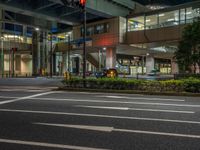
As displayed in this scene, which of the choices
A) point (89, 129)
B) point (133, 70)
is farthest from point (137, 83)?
point (133, 70)

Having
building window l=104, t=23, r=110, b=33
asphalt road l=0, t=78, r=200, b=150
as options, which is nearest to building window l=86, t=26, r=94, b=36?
building window l=104, t=23, r=110, b=33

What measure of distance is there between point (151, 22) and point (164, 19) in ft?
7.52

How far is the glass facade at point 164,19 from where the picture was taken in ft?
123

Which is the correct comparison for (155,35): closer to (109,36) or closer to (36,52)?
(109,36)

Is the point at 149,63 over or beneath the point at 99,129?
over

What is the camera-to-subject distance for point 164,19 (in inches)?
1612

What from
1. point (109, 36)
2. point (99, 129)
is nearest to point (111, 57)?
point (109, 36)

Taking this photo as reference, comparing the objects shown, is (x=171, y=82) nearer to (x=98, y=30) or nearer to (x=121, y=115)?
(x=121, y=115)

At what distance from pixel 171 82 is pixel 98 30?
31.1 meters

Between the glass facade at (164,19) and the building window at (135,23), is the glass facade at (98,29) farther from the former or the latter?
the glass facade at (164,19)

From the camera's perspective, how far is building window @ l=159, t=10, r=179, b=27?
127 ft

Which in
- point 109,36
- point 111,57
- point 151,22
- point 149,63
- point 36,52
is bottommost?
point 149,63

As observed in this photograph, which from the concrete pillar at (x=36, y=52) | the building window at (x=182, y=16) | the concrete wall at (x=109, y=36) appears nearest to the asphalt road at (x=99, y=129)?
the building window at (x=182, y=16)

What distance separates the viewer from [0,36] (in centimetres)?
5878
